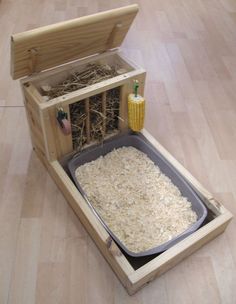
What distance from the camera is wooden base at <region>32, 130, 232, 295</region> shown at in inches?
37.2

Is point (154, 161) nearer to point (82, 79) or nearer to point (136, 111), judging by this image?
point (136, 111)

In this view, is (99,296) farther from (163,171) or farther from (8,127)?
(8,127)

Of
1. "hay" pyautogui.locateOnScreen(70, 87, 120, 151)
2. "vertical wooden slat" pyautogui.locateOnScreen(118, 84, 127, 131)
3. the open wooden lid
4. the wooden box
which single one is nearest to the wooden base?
the wooden box

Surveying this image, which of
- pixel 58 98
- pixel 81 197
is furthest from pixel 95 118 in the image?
pixel 81 197

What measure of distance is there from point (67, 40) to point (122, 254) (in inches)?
29.1

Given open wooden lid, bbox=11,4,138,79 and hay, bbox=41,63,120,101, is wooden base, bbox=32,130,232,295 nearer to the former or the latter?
hay, bbox=41,63,120,101

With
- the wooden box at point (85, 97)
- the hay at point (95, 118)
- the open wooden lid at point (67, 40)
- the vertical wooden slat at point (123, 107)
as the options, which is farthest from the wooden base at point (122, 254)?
the open wooden lid at point (67, 40)

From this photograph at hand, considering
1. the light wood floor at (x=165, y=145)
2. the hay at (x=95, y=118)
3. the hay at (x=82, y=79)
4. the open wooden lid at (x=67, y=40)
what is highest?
the open wooden lid at (x=67, y=40)

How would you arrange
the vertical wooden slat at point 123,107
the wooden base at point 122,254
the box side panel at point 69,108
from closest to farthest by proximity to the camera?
the wooden base at point 122,254
the box side panel at point 69,108
the vertical wooden slat at point 123,107

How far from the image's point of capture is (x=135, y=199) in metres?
1.20

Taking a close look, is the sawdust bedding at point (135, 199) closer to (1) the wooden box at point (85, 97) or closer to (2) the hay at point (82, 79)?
(1) the wooden box at point (85, 97)

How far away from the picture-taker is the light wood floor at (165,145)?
3.38ft

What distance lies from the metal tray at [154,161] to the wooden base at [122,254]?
0.02m

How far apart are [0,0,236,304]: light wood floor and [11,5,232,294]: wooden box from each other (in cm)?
7
